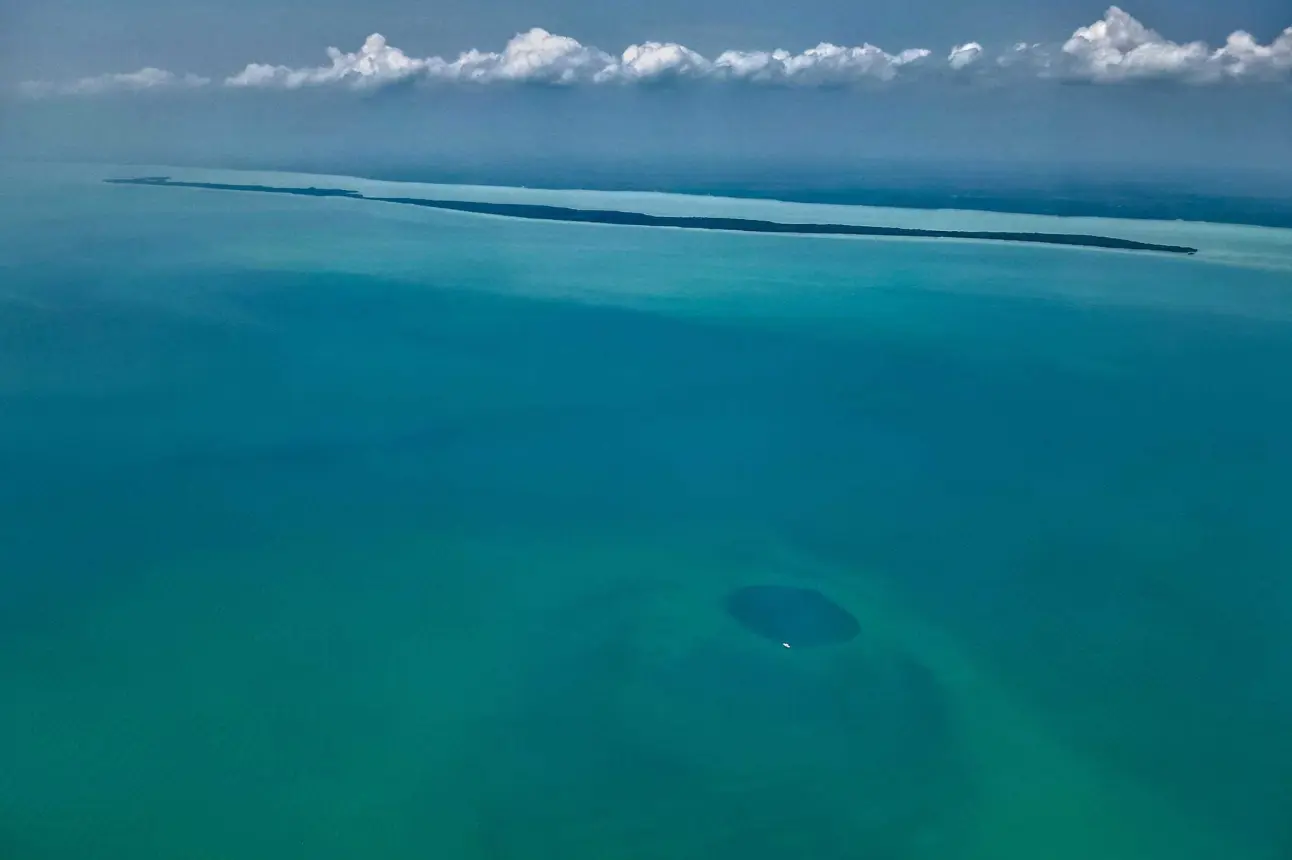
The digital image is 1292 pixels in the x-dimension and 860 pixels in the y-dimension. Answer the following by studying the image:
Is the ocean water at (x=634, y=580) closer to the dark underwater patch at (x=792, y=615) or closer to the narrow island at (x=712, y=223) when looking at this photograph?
the dark underwater patch at (x=792, y=615)

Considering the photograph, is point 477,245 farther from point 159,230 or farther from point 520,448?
point 520,448

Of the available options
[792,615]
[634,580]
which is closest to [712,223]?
[634,580]

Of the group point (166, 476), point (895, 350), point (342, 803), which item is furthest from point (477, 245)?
point (342, 803)

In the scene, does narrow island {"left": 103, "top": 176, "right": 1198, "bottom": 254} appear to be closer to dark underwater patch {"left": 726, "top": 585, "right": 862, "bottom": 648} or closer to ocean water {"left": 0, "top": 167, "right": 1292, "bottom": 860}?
ocean water {"left": 0, "top": 167, "right": 1292, "bottom": 860}

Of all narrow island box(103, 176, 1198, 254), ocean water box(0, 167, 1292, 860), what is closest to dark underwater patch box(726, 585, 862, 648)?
ocean water box(0, 167, 1292, 860)

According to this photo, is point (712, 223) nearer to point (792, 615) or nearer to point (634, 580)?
point (634, 580)

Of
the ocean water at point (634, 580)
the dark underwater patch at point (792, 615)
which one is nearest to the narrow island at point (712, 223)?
the ocean water at point (634, 580)
